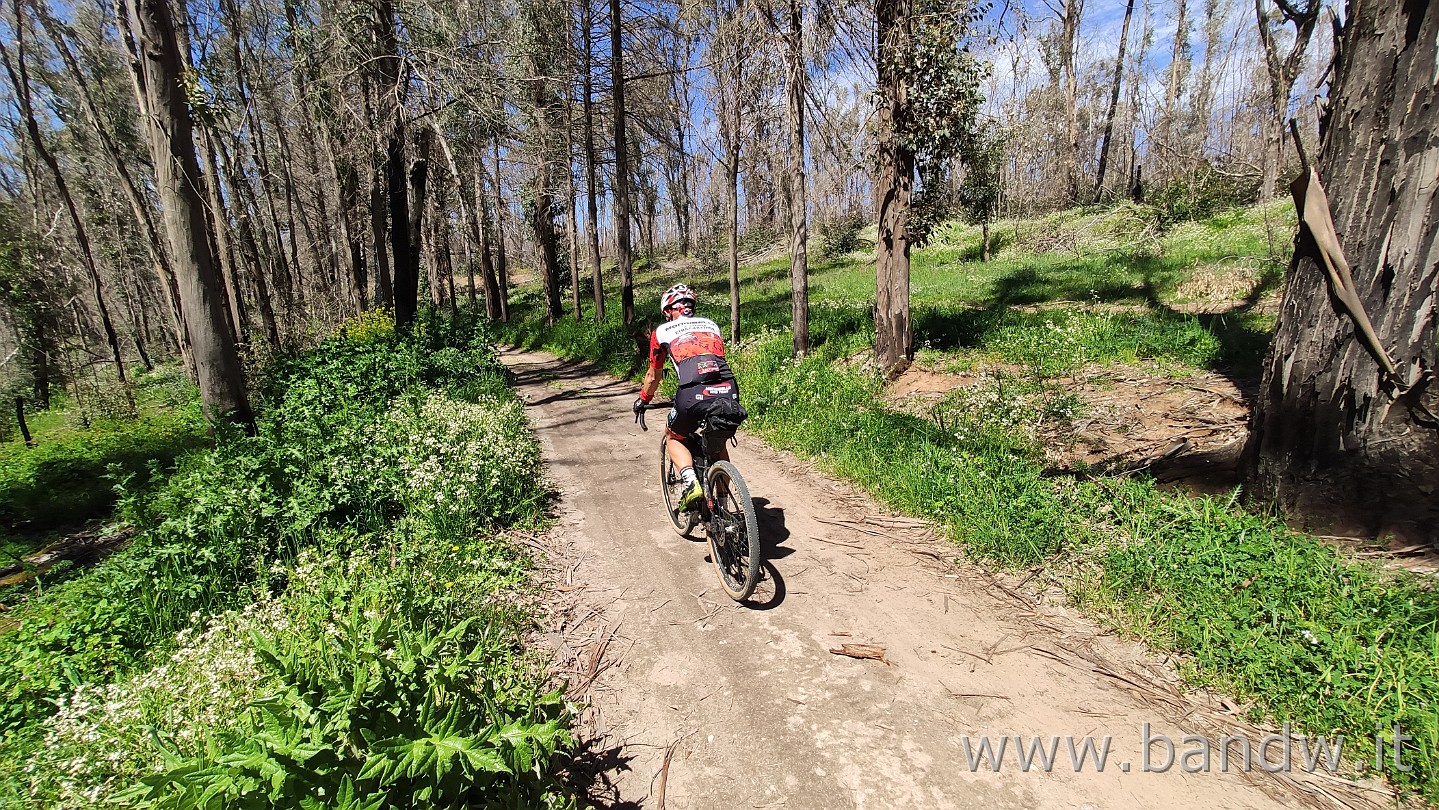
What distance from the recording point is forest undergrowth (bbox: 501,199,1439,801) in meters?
2.83

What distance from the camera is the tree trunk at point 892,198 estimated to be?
7.88 m

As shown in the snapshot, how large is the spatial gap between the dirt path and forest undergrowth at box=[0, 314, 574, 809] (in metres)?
0.50

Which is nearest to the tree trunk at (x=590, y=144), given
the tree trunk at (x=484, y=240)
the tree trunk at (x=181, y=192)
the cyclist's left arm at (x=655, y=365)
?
the tree trunk at (x=484, y=240)

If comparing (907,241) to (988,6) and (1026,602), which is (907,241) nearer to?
(988,6)

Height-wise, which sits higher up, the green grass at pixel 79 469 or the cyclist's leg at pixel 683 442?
the cyclist's leg at pixel 683 442

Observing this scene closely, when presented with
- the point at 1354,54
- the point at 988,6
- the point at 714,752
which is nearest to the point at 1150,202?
the point at 988,6

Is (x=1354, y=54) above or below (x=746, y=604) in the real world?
above

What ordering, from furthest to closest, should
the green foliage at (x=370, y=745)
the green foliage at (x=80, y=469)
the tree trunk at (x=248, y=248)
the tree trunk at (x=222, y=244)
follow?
the tree trunk at (x=248, y=248)
the tree trunk at (x=222, y=244)
the green foliage at (x=80, y=469)
the green foliage at (x=370, y=745)

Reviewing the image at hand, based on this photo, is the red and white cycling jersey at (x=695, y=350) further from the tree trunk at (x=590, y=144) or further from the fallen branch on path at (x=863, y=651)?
the tree trunk at (x=590, y=144)

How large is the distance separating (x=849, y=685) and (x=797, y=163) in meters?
8.69

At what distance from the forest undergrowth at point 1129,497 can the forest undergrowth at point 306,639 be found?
3.41 m

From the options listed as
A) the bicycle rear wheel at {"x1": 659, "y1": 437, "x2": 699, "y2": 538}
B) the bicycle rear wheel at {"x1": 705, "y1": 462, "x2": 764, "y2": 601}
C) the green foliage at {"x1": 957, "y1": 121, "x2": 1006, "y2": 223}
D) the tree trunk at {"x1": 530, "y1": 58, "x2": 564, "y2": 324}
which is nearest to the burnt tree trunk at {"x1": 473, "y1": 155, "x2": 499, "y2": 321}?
the tree trunk at {"x1": 530, "y1": 58, "x2": 564, "y2": 324}

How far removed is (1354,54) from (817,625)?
16.2ft

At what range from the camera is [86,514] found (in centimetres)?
788
